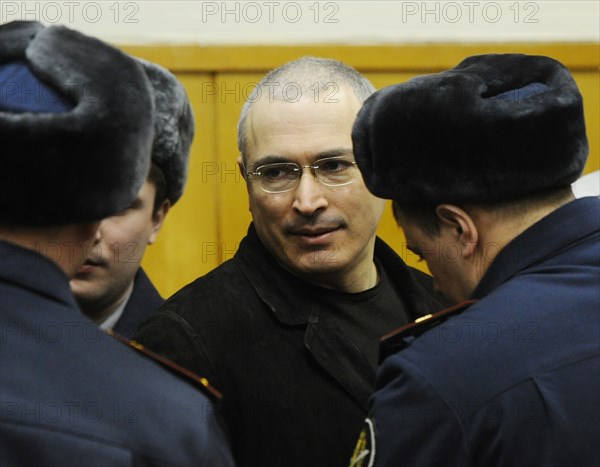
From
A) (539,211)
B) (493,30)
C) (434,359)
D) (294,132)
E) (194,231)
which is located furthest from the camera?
(493,30)

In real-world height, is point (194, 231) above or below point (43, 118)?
below

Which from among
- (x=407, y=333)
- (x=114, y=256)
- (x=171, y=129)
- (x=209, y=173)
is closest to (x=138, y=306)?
(x=114, y=256)

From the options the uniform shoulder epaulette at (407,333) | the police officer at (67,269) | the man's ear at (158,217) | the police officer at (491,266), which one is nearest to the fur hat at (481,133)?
the police officer at (491,266)

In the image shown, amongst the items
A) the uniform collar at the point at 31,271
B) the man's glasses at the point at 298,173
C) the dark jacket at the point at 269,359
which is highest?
the uniform collar at the point at 31,271

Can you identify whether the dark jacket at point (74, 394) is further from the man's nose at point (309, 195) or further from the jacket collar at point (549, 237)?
the man's nose at point (309, 195)

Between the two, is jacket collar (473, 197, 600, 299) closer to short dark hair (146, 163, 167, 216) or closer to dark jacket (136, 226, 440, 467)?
dark jacket (136, 226, 440, 467)

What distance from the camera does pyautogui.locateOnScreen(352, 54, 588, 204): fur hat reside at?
1.26 m

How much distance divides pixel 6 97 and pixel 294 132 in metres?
0.88

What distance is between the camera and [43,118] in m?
0.99

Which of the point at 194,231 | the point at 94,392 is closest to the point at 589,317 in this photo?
the point at 94,392

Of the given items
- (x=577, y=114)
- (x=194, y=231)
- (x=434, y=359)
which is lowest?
(x=194, y=231)

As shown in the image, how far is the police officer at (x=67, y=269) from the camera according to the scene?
0.98m

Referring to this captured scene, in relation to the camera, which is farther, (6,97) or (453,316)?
(453,316)

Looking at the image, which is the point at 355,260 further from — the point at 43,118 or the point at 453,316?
the point at 43,118
